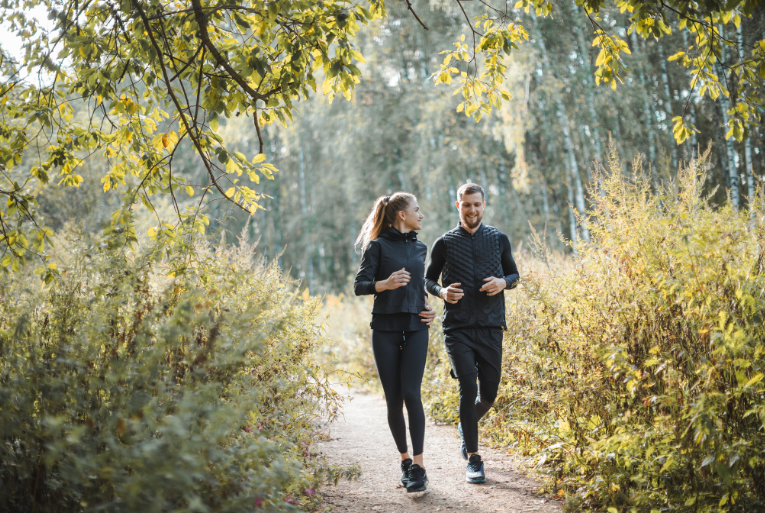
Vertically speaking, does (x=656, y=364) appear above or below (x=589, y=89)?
below

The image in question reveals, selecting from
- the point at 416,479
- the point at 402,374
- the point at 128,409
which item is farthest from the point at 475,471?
the point at 128,409

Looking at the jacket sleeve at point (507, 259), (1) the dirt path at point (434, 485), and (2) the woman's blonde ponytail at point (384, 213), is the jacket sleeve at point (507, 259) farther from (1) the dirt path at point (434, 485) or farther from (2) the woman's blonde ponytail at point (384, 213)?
(1) the dirt path at point (434, 485)

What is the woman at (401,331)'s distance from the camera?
3875 millimetres

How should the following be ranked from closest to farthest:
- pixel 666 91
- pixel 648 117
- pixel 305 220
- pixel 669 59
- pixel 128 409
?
pixel 128 409
pixel 669 59
pixel 648 117
pixel 666 91
pixel 305 220

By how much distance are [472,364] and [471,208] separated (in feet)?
4.05

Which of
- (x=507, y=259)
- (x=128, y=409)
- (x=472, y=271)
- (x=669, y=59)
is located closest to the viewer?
(x=128, y=409)

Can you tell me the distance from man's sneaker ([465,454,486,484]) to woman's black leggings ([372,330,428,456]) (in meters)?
0.50

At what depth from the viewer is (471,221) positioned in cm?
430

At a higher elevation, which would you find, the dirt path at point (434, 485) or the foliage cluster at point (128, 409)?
the foliage cluster at point (128, 409)

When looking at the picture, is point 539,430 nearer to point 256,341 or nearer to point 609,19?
point 256,341

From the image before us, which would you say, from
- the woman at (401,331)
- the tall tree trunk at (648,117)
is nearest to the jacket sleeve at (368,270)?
the woman at (401,331)

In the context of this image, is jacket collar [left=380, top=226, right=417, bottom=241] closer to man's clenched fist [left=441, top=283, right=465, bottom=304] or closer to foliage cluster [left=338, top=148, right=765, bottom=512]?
man's clenched fist [left=441, top=283, right=465, bottom=304]

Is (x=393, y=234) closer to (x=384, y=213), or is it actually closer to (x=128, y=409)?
(x=384, y=213)

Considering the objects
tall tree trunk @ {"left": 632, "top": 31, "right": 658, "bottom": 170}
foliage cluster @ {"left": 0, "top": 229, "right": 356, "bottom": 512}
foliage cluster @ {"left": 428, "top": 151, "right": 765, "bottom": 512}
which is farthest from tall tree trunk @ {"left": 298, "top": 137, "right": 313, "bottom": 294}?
foliage cluster @ {"left": 0, "top": 229, "right": 356, "bottom": 512}
